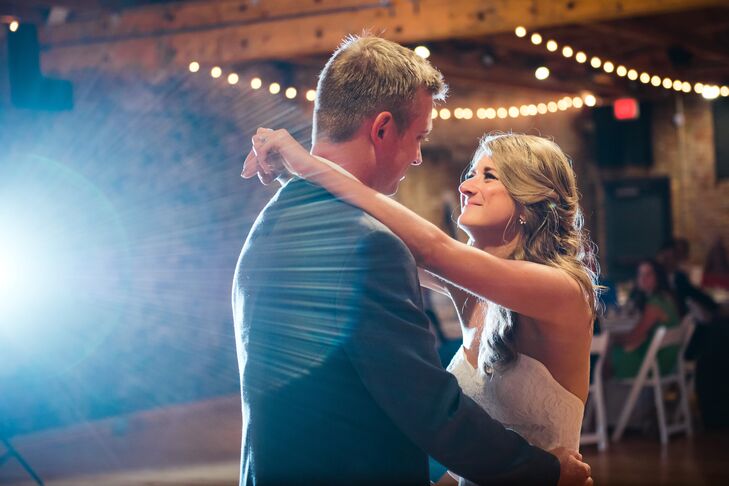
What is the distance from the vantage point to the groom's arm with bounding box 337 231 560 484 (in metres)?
1.30

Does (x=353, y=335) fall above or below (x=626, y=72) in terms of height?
below

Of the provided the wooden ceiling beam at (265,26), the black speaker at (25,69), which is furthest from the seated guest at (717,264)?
the black speaker at (25,69)

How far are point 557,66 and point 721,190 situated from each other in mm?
3856

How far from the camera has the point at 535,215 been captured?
1.88 metres

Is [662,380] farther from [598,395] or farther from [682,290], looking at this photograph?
[682,290]

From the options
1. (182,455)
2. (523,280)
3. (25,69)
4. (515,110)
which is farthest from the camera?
(515,110)

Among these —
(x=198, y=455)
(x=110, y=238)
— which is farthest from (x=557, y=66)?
(x=198, y=455)

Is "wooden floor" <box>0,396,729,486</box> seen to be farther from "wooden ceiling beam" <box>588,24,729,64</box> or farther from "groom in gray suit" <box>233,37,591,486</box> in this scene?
"groom in gray suit" <box>233,37,591,486</box>

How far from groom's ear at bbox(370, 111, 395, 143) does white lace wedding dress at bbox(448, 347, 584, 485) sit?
0.60 meters

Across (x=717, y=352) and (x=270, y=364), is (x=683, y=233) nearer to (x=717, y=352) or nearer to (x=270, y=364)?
(x=717, y=352)

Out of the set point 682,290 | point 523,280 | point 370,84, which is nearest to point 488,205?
point 523,280

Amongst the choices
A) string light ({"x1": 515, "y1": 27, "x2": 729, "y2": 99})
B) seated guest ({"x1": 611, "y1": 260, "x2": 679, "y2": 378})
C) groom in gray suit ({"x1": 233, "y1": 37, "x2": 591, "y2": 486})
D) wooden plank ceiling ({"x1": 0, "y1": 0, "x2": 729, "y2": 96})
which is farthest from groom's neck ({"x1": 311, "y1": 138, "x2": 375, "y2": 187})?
string light ({"x1": 515, "y1": 27, "x2": 729, "y2": 99})

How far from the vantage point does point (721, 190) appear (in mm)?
12500

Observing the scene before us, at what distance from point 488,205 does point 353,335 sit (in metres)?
0.68
